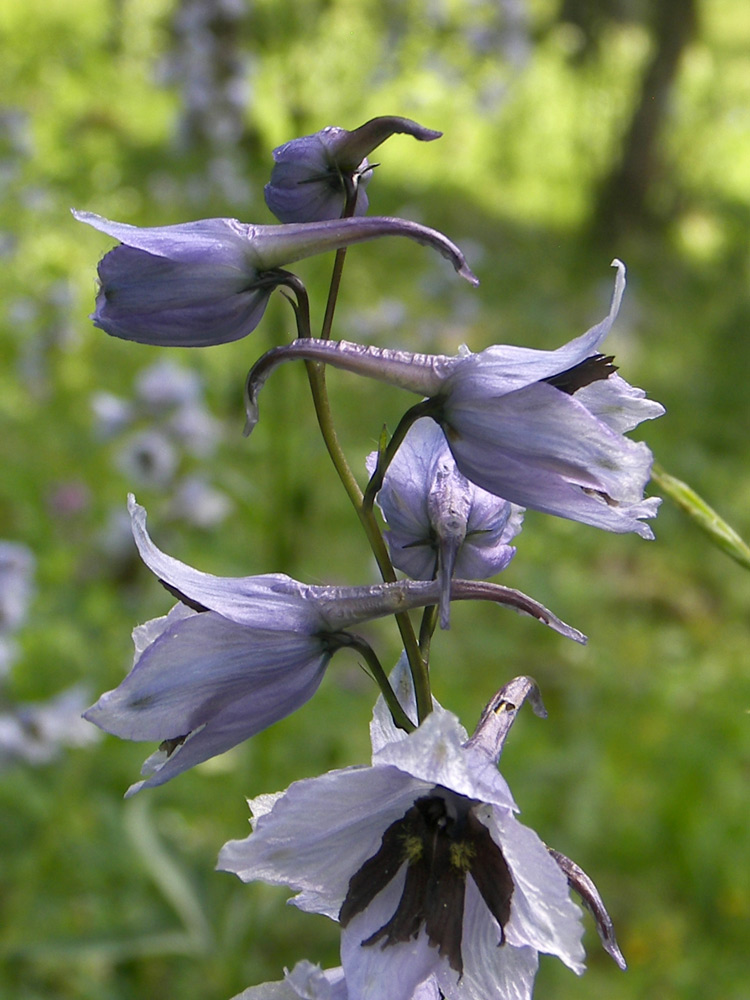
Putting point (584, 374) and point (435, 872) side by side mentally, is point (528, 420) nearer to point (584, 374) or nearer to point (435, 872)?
point (584, 374)

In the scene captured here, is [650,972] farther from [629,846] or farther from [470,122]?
[470,122]

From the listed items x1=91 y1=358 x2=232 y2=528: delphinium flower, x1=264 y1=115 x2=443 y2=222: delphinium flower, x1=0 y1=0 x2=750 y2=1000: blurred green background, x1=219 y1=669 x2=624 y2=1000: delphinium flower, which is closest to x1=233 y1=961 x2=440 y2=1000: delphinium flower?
x1=219 y1=669 x2=624 y2=1000: delphinium flower

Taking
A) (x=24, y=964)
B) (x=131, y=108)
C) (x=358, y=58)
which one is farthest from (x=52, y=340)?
(x=131, y=108)

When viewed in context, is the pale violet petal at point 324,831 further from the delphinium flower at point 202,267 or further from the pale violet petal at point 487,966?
the delphinium flower at point 202,267

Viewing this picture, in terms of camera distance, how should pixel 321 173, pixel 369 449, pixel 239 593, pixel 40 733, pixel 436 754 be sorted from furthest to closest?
pixel 369 449
pixel 40 733
pixel 321 173
pixel 239 593
pixel 436 754

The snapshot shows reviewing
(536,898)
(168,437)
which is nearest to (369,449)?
(168,437)
